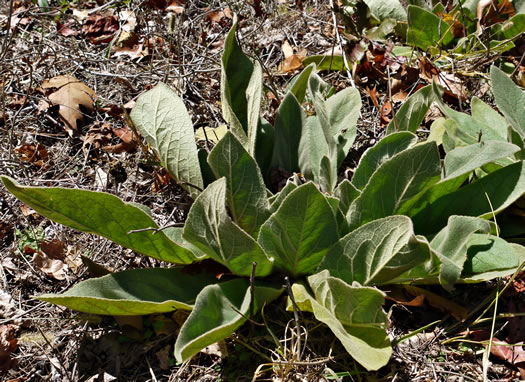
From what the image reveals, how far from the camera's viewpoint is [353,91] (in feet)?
5.78

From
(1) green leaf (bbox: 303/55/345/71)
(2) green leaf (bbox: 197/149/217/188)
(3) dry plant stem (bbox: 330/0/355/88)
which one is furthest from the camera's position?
(1) green leaf (bbox: 303/55/345/71)

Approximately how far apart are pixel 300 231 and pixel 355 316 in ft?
0.82

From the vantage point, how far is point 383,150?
152cm

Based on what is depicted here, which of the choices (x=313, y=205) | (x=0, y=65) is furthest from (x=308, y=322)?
(x=0, y=65)

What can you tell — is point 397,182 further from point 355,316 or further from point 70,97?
point 70,97

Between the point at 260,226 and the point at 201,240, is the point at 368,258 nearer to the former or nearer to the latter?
the point at 260,226

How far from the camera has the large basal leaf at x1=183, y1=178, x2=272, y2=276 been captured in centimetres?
123

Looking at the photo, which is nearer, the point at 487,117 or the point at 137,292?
the point at 137,292

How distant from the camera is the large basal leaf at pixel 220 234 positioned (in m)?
1.23

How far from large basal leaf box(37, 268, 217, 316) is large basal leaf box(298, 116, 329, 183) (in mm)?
Answer: 486

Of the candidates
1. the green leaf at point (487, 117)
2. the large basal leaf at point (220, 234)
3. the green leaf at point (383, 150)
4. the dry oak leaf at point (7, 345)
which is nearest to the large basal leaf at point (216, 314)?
the large basal leaf at point (220, 234)

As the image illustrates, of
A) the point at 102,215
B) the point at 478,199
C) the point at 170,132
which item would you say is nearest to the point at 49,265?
the point at 102,215

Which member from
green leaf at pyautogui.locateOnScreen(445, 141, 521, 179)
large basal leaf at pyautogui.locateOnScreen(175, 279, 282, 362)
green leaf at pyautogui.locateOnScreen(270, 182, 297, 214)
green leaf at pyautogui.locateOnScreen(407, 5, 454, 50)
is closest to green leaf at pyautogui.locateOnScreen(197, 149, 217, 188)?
green leaf at pyautogui.locateOnScreen(270, 182, 297, 214)

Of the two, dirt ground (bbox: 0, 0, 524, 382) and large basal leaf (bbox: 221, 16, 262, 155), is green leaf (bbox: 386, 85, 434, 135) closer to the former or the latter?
dirt ground (bbox: 0, 0, 524, 382)
